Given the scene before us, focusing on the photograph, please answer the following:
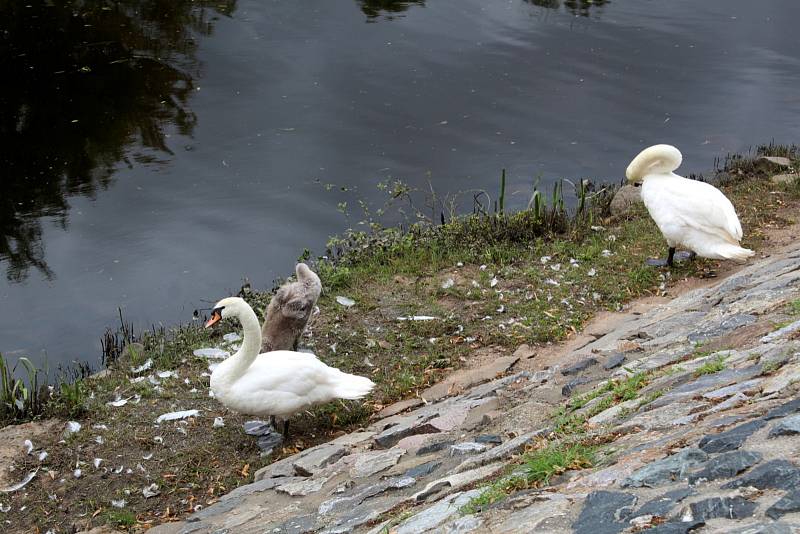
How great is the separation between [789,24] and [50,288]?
19043mm

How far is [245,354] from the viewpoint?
7.34 meters

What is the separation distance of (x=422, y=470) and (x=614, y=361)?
6.68 feet

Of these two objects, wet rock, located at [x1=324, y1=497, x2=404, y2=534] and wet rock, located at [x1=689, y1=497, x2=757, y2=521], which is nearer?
wet rock, located at [x1=689, y1=497, x2=757, y2=521]

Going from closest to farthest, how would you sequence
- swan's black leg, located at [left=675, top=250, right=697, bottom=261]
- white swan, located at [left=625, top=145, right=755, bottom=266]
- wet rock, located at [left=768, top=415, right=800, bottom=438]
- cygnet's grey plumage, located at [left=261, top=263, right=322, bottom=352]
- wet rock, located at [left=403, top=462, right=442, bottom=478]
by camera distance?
1. wet rock, located at [left=768, top=415, right=800, bottom=438]
2. wet rock, located at [left=403, top=462, right=442, bottom=478]
3. cygnet's grey plumage, located at [left=261, top=263, right=322, bottom=352]
4. white swan, located at [left=625, top=145, right=755, bottom=266]
5. swan's black leg, located at [left=675, top=250, right=697, bottom=261]

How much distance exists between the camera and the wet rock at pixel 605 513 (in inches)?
137

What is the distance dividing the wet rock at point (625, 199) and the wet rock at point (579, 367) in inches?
236

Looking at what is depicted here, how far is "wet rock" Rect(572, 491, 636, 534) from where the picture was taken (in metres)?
3.48

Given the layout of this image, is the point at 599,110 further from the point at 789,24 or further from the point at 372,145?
the point at 789,24

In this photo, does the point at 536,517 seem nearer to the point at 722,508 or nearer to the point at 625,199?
the point at 722,508

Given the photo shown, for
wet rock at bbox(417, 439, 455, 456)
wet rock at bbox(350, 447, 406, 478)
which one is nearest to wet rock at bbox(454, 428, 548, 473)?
wet rock at bbox(417, 439, 455, 456)

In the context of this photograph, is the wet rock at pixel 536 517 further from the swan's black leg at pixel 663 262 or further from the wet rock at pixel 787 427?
the swan's black leg at pixel 663 262

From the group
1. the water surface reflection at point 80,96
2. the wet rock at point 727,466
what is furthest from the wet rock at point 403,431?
the water surface reflection at point 80,96

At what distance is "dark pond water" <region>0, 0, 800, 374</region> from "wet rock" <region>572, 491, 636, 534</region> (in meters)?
7.93

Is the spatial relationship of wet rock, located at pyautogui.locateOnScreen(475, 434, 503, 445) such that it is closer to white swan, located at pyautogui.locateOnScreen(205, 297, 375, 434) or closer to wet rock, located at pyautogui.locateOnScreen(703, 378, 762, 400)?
wet rock, located at pyautogui.locateOnScreen(703, 378, 762, 400)
